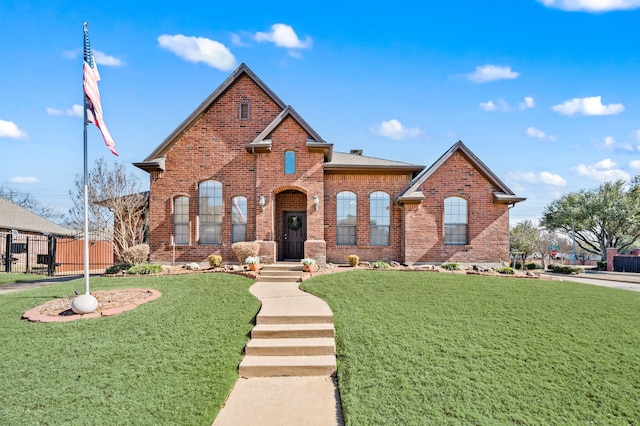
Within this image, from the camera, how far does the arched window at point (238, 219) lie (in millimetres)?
15609

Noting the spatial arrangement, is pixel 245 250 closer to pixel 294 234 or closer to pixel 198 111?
pixel 294 234

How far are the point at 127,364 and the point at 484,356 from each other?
228 inches

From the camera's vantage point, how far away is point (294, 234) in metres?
16.2

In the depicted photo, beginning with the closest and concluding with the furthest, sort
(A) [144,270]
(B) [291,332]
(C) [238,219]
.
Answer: (B) [291,332]
(A) [144,270]
(C) [238,219]

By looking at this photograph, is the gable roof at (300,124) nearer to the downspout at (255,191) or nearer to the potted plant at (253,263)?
the downspout at (255,191)

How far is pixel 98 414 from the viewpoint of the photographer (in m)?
4.49

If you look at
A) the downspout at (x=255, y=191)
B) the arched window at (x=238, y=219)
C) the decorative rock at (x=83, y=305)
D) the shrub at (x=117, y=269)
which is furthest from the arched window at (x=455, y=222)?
the decorative rock at (x=83, y=305)

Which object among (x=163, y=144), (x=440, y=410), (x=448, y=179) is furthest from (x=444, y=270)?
(x=163, y=144)

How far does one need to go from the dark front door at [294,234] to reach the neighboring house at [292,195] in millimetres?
45

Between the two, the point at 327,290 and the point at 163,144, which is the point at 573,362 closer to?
the point at 327,290

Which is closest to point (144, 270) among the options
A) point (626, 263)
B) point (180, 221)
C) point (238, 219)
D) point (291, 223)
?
point (180, 221)

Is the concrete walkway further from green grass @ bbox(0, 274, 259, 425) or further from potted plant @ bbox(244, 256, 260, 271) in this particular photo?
potted plant @ bbox(244, 256, 260, 271)

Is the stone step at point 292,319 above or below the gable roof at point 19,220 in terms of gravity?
below

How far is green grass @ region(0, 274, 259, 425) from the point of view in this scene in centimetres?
458
